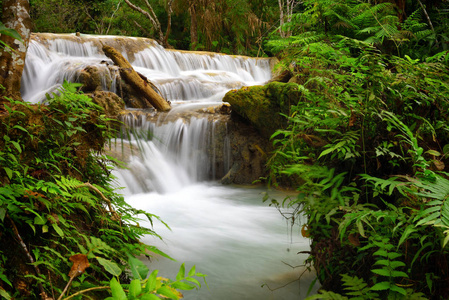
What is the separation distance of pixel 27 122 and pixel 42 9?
2047 centimetres

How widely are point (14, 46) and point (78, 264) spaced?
2.38m

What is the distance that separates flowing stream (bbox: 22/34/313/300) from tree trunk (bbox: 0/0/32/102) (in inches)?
43.8

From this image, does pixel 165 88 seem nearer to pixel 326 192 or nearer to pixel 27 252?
pixel 326 192

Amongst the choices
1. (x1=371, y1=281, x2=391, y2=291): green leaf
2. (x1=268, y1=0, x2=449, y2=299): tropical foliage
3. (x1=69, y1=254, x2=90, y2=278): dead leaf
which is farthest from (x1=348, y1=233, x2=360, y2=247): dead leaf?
(x1=69, y1=254, x2=90, y2=278): dead leaf

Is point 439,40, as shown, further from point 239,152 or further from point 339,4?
point 239,152

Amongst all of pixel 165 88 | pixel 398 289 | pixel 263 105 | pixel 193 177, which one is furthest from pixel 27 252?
pixel 165 88

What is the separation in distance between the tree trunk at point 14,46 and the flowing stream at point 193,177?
1113mm

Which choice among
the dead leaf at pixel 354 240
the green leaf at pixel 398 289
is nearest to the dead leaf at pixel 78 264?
the dead leaf at pixel 354 240

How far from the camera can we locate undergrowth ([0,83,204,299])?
68.7 inches

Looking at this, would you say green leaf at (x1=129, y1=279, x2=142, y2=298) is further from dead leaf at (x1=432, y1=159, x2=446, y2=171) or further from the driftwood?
the driftwood

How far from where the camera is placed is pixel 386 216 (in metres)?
1.92

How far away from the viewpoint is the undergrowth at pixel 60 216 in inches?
68.7

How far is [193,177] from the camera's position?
8625mm

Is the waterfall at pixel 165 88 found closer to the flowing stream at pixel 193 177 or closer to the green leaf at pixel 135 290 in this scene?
the flowing stream at pixel 193 177
